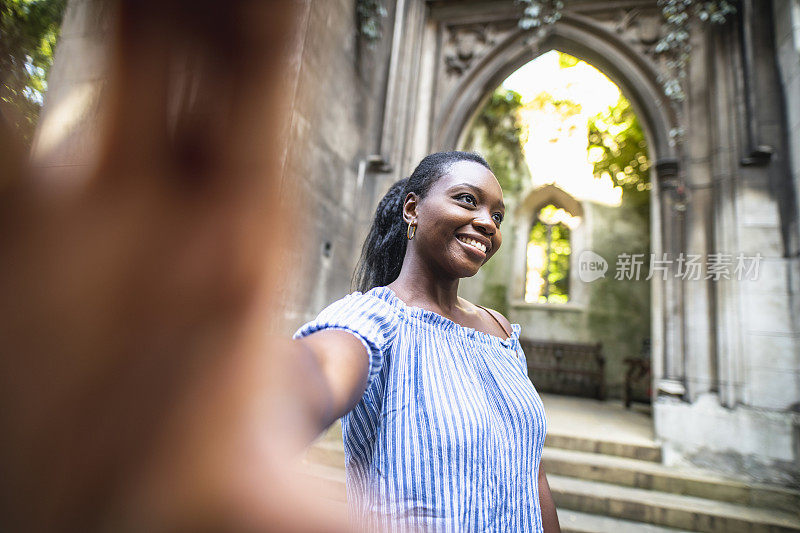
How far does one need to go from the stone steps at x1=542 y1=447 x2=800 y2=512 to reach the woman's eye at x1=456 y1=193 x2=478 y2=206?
2969 mm

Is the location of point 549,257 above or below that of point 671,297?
above

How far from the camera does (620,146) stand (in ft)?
20.2

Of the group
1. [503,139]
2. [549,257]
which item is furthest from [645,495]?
[503,139]

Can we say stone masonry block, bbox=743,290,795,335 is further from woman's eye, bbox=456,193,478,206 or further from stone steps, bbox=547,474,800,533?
woman's eye, bbox=456,193,478,206

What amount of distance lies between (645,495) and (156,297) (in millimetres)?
3629

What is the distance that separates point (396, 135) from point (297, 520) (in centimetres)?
400

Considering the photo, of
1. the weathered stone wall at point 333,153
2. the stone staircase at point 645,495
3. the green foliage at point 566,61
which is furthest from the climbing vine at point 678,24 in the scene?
the stone staircase at point 645,495

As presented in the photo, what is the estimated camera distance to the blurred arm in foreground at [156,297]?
150 millimetres

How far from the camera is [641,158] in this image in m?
6.11

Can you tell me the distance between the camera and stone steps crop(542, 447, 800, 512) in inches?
108

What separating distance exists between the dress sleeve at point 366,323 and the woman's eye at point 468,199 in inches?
12.7

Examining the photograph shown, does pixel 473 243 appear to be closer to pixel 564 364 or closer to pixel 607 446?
pixel 607 446

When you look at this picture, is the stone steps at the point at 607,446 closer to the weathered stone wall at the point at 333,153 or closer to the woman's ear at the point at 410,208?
the weathered stone wall at the point at 333,153

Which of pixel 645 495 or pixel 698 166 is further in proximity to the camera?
pixel 698 166
